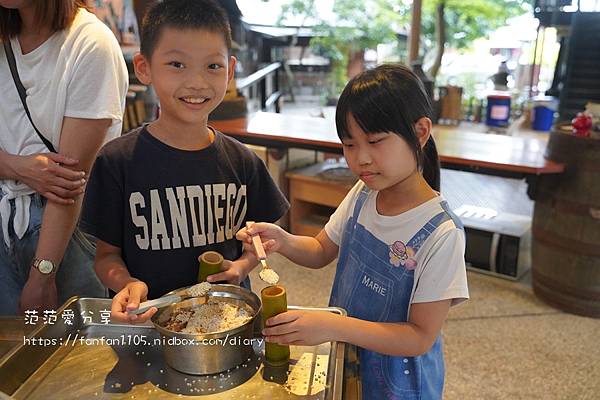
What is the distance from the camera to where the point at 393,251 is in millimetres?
1055

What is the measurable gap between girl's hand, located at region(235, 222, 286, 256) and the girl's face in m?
0.24

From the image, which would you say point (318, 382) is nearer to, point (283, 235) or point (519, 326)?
point (283, 235)

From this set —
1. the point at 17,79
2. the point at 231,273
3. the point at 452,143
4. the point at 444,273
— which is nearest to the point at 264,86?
the point at 452,143

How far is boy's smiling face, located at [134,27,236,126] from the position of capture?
105cm

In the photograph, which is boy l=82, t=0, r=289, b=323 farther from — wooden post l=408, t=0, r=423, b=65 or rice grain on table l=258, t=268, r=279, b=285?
wooden post l=408, t=0, r=423, b=65

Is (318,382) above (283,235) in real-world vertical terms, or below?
below

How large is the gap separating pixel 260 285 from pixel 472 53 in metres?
6.16

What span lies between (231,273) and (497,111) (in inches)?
243

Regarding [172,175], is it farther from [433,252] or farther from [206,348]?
[433,252]

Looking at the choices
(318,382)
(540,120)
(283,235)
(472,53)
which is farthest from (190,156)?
(472,53)

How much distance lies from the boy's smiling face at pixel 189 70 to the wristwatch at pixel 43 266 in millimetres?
461

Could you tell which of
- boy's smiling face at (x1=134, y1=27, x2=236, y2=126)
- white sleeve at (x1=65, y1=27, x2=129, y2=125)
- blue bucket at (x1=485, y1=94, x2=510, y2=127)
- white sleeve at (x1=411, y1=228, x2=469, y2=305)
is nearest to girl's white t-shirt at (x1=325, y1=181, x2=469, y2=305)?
white sleeve at (x1=411, y1=228, x2=469, y2=305)

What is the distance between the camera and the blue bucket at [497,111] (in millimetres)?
6441

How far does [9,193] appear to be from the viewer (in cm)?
123
